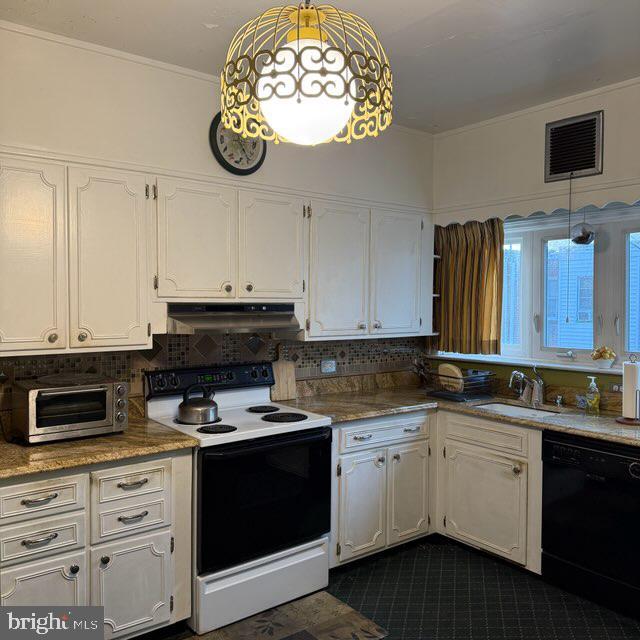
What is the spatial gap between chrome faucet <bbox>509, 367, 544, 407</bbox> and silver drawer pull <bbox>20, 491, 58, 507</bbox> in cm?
266

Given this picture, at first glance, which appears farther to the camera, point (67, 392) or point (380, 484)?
point (380, 484)

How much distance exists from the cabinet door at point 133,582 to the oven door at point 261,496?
0.18 metres

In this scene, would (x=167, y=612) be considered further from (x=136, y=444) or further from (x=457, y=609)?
(x=457, y=609)

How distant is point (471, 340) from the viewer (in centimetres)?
396

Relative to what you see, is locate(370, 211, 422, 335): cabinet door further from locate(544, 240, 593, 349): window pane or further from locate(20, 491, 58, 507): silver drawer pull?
locate(20, 491, 58, 507): silver drawer pull

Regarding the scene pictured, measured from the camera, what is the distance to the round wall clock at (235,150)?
299 cm

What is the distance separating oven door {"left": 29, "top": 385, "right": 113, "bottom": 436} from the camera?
241cm

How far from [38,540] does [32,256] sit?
1.15m

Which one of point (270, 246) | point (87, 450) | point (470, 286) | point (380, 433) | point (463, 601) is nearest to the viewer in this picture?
point (87, 450)

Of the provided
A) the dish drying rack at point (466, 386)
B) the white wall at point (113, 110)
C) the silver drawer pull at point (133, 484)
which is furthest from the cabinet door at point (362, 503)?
the white wall at point (113, 110)

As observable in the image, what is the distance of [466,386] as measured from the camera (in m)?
3.71

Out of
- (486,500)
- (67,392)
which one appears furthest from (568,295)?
(67,392)

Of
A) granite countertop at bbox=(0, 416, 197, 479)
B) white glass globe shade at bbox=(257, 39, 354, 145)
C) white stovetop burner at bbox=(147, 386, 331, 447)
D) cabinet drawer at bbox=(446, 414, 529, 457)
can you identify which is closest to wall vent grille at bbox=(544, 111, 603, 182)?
cabinet drawer at bbox=(446, 414, 529, 457)

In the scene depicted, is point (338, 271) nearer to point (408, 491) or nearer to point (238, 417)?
point (238, 417)
